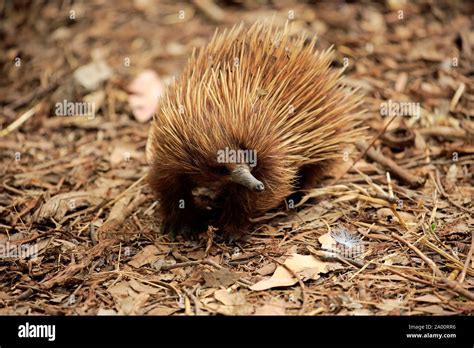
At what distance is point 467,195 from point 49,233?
3092 millimetres

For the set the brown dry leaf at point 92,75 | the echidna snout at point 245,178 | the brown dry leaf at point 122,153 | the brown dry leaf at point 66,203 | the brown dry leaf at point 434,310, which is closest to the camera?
the brown dry leaf at point 434,310

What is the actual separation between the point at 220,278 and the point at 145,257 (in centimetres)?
62

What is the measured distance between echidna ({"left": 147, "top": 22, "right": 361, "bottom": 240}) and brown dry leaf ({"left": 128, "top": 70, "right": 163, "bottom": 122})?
1544 mm

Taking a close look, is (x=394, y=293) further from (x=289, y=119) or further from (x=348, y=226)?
(x=289, y=119)

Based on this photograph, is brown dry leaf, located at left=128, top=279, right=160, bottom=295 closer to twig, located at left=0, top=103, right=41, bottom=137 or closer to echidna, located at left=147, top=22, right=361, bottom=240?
echidna, located at left=147, top=22, right=361, bottom=240

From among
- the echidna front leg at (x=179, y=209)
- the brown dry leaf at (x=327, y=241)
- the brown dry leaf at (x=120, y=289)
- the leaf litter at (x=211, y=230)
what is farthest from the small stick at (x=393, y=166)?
the brown dry leaf at (x=120, y=289)

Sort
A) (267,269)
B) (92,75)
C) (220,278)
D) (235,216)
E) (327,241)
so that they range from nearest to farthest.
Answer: (220,278) → (267,269) → (327,241) → (235,216) → (92,75)

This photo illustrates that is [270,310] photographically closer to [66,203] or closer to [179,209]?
[179,209]

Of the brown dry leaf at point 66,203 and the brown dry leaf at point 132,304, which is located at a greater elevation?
the brown dry leaf at point 66,203

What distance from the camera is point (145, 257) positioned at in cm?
409

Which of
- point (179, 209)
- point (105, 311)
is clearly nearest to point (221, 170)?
point (179, 209)

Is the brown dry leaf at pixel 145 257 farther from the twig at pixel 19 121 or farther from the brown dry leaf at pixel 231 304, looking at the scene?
the twig at pixel 19 121

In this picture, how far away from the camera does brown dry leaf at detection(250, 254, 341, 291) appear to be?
3678 mm

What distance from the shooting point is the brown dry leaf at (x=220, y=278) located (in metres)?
3.71
